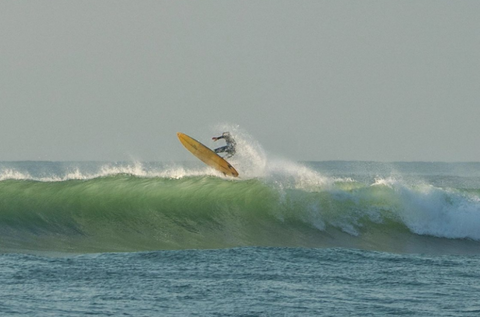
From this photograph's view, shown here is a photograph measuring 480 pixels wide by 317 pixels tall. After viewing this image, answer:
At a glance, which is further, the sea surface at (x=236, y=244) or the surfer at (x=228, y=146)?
the surfer at (x=228, y=146)

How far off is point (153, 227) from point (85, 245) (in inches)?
88.3

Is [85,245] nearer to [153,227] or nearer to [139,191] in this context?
[153,227]

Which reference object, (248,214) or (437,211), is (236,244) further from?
(437,211)

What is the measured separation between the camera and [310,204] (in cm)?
1752

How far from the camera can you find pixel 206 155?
71.6 ft

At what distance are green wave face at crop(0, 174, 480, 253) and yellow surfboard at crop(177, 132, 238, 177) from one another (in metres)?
1.11

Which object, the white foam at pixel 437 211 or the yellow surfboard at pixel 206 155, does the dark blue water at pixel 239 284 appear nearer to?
the white foam at pixel 437 211

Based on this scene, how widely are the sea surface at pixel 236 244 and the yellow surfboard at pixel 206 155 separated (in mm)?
332

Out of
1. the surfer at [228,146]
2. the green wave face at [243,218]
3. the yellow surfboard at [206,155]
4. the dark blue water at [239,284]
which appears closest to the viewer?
the dark blue water at [239,284]

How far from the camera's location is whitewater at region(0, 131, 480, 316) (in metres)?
9.60

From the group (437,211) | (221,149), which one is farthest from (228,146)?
(437,211)

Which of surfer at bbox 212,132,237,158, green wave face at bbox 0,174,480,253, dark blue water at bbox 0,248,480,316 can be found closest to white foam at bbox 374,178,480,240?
green wave face at bbox 0,174,480,253

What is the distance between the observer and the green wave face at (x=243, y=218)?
15734mm

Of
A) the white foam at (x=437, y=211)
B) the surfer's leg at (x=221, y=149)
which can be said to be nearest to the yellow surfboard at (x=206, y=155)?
the surfer's leg at (x=221, y=149)
